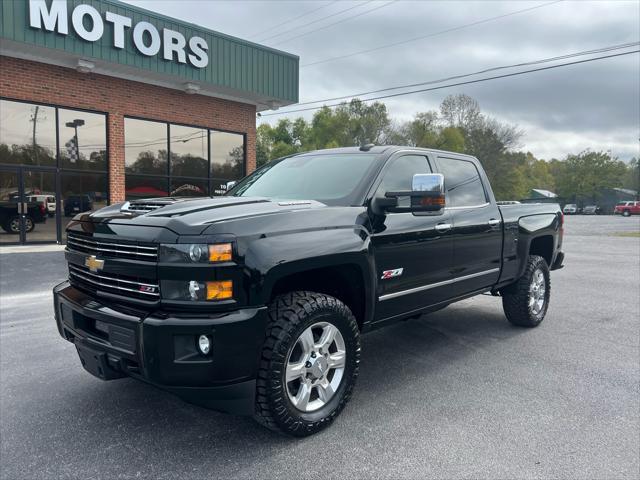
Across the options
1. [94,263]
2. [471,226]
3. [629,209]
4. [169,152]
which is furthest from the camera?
[629,209]

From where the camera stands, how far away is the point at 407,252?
12.6 ft

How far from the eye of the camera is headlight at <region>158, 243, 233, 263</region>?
8.68ft

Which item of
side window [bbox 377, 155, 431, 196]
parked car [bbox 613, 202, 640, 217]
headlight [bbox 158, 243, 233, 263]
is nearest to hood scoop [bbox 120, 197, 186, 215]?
headlight [bbox 158, 243, 233, 263]

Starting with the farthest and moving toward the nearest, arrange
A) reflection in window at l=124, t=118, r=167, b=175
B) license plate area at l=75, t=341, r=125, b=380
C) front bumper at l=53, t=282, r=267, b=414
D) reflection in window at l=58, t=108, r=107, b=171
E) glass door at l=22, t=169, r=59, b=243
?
reflection in window at l=124, t=118, r=167, b=175 < reflection in window at l=58, t=108, r=107, b=171 < glass door at l=22, t=169, r=59, b=243 < license plate area at l=75, t=341, r=125, b=380 < front bumper at l=53, t=282, r=267, b=414

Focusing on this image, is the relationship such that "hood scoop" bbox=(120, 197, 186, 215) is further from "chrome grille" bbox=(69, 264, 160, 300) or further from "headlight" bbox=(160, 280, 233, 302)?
"headlight" bbox=(160, 280, 233, 302)

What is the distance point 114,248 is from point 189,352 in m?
0.84

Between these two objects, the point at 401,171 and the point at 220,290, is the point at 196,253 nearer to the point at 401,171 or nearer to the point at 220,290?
the point at 220,290

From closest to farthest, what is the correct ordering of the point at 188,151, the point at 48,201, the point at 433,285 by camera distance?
the point at 433,285 → the point at 48,201 → the point at 188,151

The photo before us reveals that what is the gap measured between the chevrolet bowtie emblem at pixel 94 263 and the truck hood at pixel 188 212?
0.78 ft

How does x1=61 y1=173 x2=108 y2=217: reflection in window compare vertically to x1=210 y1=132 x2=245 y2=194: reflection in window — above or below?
below

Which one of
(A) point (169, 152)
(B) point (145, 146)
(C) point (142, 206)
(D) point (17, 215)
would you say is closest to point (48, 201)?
(D) point (17, 215)

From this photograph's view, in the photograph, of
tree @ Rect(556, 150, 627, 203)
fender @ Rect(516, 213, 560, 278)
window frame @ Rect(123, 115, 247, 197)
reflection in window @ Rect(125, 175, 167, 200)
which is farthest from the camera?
tree @ Rect(556, 150, 627, 203)

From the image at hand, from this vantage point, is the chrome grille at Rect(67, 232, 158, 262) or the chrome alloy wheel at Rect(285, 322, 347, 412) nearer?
the chrome grille at Rect(67, 232, 158, 262)

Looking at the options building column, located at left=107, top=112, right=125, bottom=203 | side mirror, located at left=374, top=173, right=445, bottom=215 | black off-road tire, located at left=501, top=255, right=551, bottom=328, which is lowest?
black off-road tire, located at left=501, top=255, right=551, bottom=328
